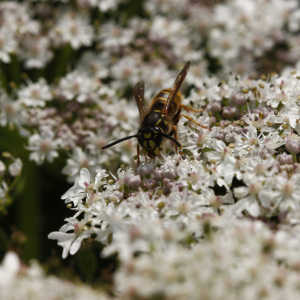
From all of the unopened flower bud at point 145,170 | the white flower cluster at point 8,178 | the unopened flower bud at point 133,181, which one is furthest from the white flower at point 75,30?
the unopened flower bud at point 133,181

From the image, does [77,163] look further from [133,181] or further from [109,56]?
[109,56]

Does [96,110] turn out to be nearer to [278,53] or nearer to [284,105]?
[284,105]

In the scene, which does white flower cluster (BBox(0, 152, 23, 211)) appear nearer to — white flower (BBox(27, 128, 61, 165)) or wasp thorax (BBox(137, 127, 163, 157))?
white flower (BBox(27, 128, 61, 165))

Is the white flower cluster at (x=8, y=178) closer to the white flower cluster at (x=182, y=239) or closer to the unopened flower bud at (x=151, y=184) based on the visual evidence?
the white flower cluster at (x=182, y=239)

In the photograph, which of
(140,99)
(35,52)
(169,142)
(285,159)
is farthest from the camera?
(35,52)

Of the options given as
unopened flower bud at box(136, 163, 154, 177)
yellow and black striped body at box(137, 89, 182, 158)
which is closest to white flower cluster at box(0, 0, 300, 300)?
unopened flower bud at box(136, 163, 154, 177)

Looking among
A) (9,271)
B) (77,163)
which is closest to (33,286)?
(9,271)
